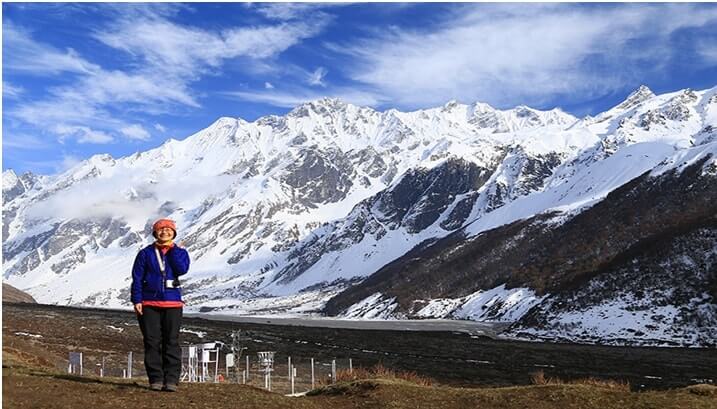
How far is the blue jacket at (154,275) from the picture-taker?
1553 centimetres

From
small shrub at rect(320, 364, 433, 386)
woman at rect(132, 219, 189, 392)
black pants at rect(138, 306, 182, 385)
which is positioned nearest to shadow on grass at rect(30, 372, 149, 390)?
black pants at rect(138, 306, 182, 385)

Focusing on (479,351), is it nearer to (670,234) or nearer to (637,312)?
(637,312)

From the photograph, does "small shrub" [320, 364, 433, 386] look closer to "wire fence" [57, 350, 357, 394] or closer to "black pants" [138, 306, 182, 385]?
"wire fence" [57, 350, 357, 394]

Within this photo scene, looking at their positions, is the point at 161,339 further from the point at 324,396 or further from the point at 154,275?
the point at 324,396

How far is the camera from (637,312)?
110 m

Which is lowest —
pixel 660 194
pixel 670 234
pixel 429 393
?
pixel 429 393

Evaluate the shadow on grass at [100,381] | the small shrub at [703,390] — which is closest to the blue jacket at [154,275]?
the shadow on grass at [100,381]

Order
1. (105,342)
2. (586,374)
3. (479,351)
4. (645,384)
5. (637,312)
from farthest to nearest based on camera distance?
(637,312) < (479,351) < (105,342) < (586,374) < (645,384)

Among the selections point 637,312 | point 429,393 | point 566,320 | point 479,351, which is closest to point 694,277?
point 637,312

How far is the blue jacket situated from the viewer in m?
15.5

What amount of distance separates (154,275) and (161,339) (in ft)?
5.17

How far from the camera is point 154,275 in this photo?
15555 mm

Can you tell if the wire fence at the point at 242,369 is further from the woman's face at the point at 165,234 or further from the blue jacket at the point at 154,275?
the woman's face at the point at 165,234

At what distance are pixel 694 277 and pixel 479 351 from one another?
45.7m
